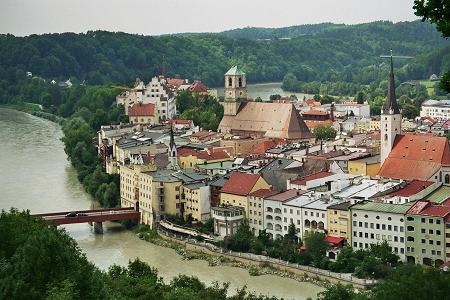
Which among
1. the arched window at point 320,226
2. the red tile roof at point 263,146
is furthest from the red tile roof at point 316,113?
the arched window at point 320,226

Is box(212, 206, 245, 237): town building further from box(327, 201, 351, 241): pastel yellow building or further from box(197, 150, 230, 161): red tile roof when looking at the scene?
box(197, 150, 230, 161): red tile roof

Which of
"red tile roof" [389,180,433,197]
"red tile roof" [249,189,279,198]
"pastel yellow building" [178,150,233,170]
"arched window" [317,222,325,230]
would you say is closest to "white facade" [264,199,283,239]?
"red tile roof" [249,189,279,198]

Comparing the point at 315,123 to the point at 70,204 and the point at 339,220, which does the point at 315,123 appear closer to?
the point at 70,204

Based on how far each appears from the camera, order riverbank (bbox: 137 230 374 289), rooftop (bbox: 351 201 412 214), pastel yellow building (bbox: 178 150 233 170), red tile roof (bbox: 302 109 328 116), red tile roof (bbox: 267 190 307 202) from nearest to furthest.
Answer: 1. riverbank (bbox: 137 230 374 289)
2. rooftop (bbox: 351 201 412 214)
3. red tile roof (bbox: 267 190 307 202)
4. pastel yellow building (bbox: 178 150 233 170)
5. red tile roof (bbox: 302 109 328 116)

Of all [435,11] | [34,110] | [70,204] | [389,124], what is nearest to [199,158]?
[70,204]

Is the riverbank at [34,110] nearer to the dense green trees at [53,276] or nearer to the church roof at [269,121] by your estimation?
the church roof at [269,121]

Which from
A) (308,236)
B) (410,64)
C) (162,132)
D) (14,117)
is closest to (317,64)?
(410,64)
